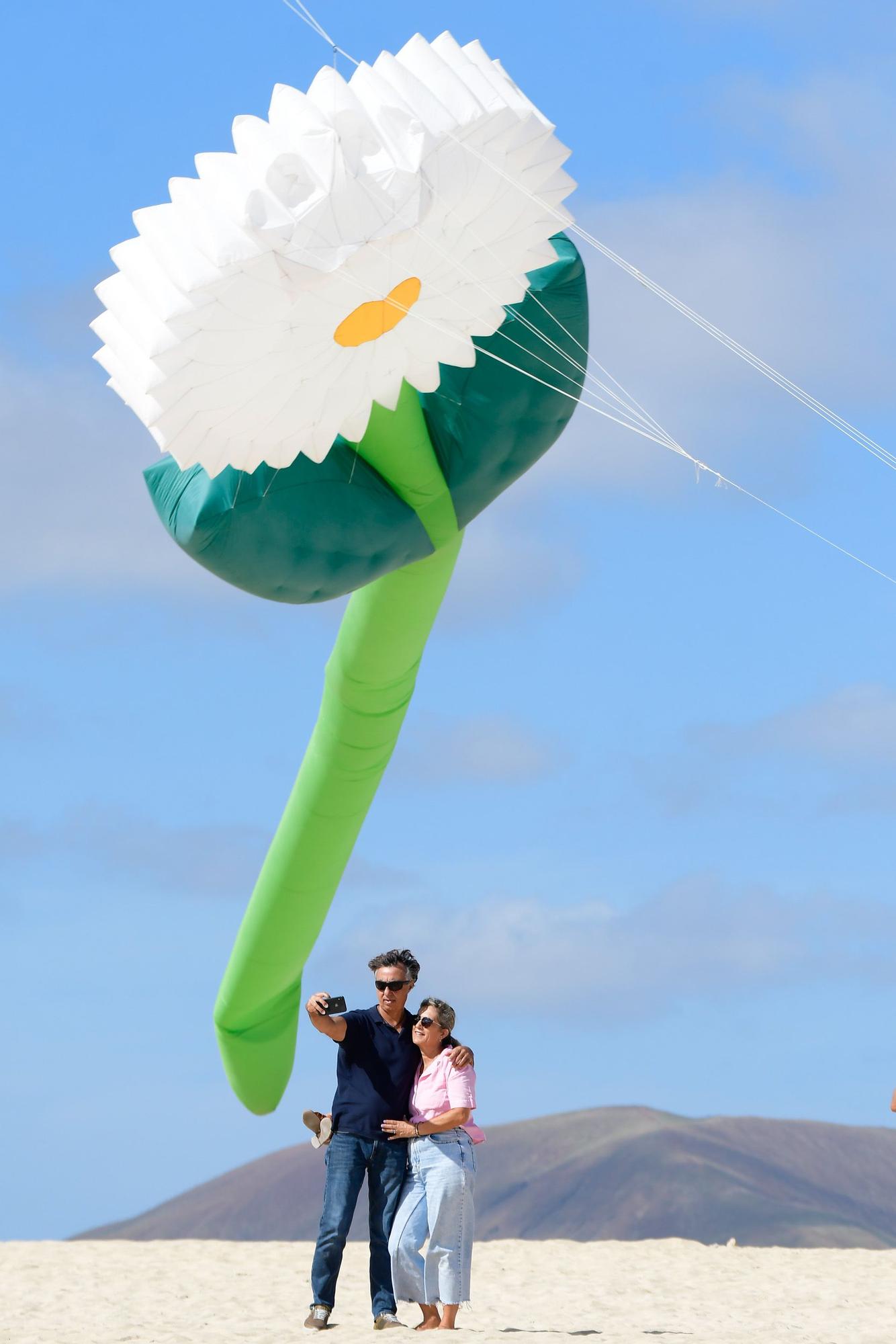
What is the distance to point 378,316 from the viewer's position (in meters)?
5.75

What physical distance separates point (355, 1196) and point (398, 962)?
2.71 feet

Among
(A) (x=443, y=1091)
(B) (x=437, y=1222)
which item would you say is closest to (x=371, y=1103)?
(A) (x=443, y=1091)

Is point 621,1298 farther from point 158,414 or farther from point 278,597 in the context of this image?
point 158,414

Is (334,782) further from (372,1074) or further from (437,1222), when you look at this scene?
(437,1222)

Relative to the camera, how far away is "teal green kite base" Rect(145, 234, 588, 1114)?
6.90m

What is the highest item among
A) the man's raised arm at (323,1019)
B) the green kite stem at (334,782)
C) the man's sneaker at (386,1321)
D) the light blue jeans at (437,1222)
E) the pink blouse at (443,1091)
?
the green kite stem at (334,782)

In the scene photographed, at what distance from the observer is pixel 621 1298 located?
27.3ft

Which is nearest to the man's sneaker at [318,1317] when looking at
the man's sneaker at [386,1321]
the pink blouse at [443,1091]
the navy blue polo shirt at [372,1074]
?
the man's sneaker at [386,1321]

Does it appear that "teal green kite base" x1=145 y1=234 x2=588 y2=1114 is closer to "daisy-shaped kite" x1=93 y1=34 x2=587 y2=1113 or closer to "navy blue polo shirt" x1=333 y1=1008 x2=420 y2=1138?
"daisy-shaped kite" x1=93 y1=34 x2=587 y2=1113

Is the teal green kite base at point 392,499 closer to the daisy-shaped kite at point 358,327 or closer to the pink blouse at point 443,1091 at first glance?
the daisy-shaped kite at point 358,327

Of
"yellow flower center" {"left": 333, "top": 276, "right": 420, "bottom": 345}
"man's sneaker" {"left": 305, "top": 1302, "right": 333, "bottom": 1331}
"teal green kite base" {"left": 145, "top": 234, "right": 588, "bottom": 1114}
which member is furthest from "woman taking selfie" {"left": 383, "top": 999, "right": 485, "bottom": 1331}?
"yellow flower center" {"left": 333, "top": 276, "right": 420, "bottom": 345}

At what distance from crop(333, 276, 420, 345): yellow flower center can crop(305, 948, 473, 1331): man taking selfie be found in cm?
201

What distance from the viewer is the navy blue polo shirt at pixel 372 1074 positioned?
19.6 ft

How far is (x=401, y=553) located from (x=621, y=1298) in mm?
3646
